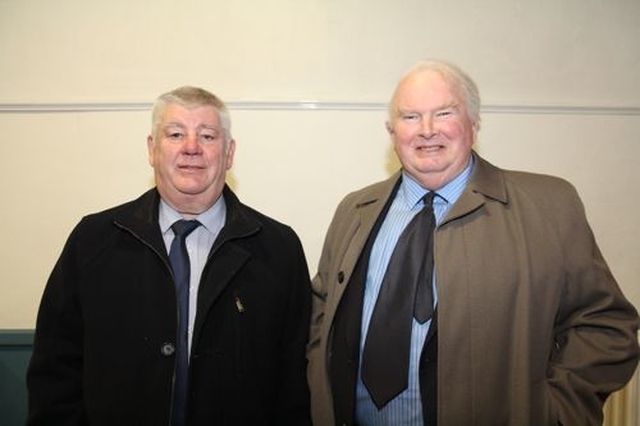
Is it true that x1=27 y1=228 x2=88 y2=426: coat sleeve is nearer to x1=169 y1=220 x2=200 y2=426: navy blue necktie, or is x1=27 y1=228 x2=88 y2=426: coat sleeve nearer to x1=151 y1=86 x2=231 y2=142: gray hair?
x1=169 y1=220 x2=200 y2=426: navy blue necktie

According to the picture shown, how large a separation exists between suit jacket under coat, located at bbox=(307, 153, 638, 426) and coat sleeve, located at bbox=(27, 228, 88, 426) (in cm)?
121

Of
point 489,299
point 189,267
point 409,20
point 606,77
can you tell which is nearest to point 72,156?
point 189,267

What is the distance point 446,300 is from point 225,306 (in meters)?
0.72

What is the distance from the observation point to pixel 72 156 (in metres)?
2.42

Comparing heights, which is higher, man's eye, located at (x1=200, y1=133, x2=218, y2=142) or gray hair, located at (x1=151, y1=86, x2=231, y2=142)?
gray hair, located at (x1=151, y1=86, x2=231, y2=142)

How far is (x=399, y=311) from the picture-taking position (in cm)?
142

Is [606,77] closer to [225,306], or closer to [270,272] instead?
[270,272]

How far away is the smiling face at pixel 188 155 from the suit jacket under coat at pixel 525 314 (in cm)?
82

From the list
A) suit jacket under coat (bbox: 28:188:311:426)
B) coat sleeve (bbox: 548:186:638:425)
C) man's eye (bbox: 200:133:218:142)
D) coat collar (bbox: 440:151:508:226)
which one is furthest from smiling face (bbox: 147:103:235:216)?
coat sleeve (bbox: 548:186:638:425)

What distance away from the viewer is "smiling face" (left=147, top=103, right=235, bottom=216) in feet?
4.99

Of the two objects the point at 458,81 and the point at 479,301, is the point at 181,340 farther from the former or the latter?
the point at 458,81

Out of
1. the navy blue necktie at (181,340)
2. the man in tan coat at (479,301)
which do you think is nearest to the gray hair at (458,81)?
the man in tan coat at (479,301)

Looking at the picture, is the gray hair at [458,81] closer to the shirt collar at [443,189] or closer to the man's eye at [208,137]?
the shirt collar at [443,189]

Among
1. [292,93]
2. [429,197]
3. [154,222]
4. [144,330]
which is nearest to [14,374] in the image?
[144,330]
